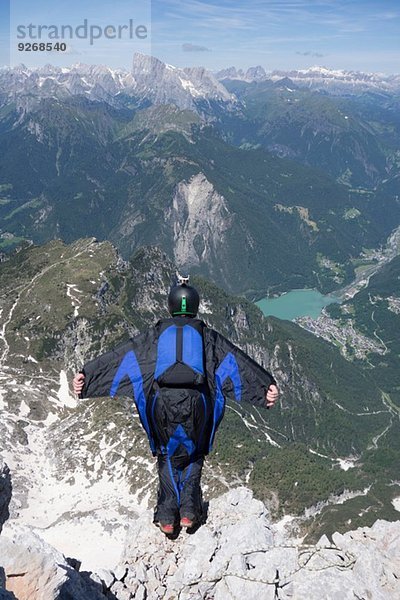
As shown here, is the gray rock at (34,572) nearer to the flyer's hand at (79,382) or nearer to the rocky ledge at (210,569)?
Answer: the rocky ledge at (210,569)

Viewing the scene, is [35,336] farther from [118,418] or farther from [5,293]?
[118,418]

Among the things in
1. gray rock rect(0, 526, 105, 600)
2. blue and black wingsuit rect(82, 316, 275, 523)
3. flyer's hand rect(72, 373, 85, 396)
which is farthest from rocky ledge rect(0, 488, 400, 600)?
flyer's hand rect(72, 373, 85, 396)

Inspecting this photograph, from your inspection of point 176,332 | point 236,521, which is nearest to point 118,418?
point 236,521

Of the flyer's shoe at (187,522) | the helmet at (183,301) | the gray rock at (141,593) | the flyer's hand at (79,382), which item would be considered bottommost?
the gray rock at (141,593)

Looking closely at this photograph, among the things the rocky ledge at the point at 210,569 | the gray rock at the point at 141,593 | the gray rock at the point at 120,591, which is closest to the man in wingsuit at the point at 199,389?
the rocky ledge at the point at 210,569

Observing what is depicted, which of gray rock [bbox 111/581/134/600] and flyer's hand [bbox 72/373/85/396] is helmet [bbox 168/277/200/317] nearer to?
flyer's hand [bbox 72/373/85/396]

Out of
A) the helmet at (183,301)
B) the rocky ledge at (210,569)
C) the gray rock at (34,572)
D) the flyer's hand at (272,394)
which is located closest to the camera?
the gray rock at (34,572)

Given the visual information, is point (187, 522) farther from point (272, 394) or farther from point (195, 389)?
point (272, 394)
